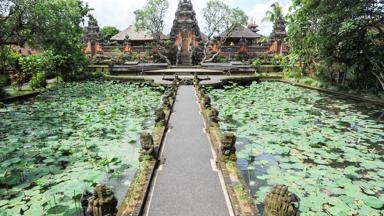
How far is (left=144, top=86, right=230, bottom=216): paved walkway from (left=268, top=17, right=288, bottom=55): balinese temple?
32773 millimetres

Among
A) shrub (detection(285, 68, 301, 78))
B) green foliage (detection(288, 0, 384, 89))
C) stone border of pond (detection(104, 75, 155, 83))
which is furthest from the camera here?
shrub (detection(285, 68, 301, 78))

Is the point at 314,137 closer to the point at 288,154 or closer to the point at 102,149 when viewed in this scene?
the point at 288,154

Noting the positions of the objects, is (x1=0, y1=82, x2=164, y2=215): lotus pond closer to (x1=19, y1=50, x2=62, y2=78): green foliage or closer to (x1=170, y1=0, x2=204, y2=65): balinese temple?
(x1=19, y1=50, x2=62, y2=78): green foliage

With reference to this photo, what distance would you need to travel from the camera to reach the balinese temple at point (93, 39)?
40.0 metres

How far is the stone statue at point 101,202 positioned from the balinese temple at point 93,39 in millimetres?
38596

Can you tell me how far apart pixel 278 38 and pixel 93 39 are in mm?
25346

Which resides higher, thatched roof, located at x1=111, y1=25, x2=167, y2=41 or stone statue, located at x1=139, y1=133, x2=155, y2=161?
thatched roof, located at x1=111, y1=25, x2=167, y2=41

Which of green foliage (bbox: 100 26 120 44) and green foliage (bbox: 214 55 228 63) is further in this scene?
green foliage (bbox: 100 26 120 44)

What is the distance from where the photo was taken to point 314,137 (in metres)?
8.25

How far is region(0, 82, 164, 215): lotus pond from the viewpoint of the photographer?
191 inches

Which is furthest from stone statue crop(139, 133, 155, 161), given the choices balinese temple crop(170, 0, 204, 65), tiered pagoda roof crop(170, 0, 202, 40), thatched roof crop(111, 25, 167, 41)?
thatched roof crop(111, 25, 167, 41)

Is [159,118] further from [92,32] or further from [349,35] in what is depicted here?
[92,32]

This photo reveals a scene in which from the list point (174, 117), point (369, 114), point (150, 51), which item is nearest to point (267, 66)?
point (150, 51)

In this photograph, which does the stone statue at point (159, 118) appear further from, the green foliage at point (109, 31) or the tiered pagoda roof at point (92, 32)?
the green foliage at point (109, 31)
